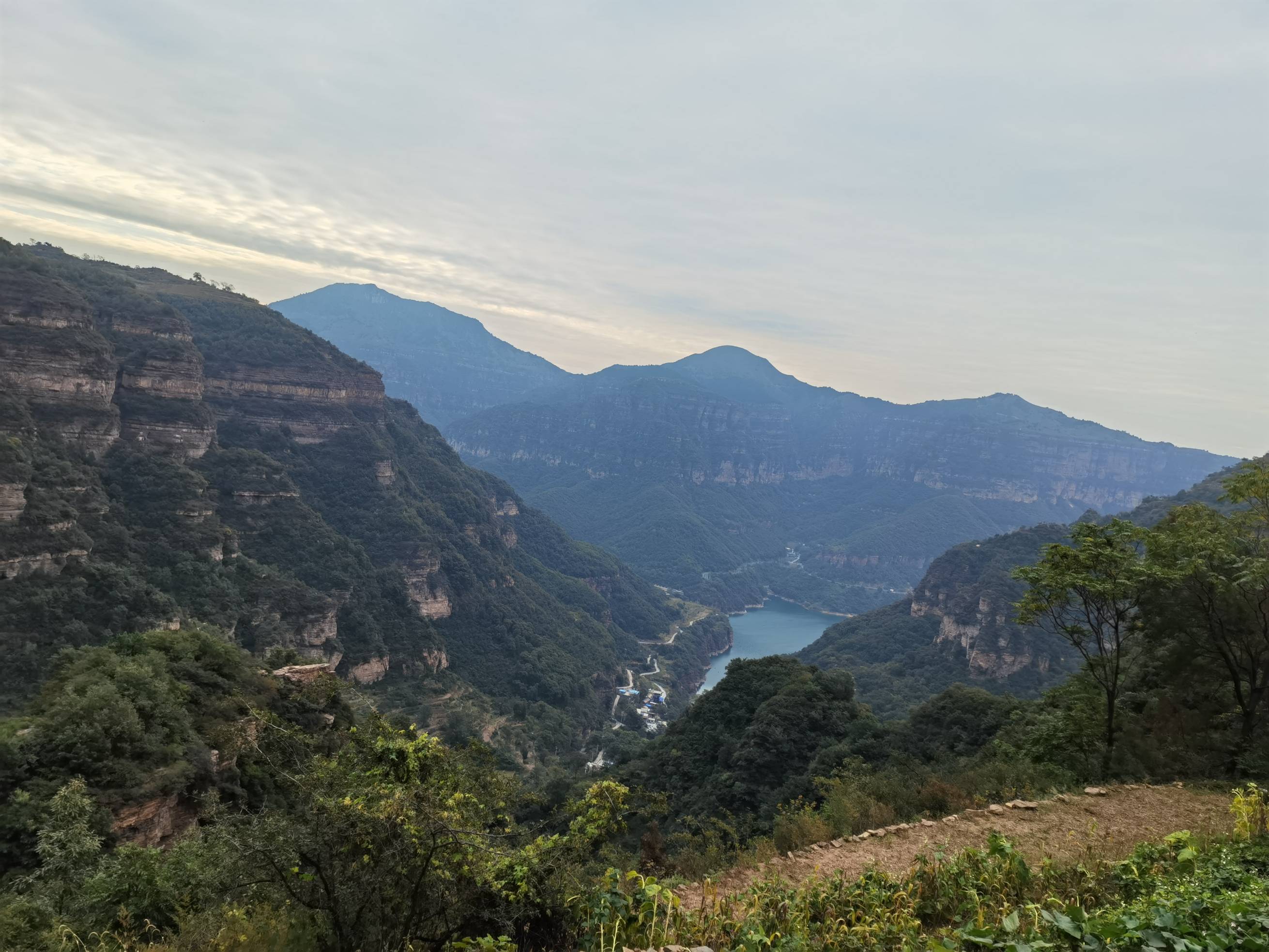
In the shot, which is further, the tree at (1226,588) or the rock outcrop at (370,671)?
the rock outcrop at (370,671)

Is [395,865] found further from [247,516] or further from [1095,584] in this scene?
[247,516]

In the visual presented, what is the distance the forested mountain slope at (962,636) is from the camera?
214 ft

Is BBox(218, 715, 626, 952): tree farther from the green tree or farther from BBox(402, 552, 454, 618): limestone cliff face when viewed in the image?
BBox(402, 552, 454, 618): limestone cliff face

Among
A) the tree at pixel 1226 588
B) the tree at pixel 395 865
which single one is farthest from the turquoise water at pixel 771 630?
the tree at pixel 395 865

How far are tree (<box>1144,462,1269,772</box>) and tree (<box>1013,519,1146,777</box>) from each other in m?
0.48

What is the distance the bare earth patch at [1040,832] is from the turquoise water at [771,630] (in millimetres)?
95428

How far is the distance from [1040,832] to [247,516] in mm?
62263

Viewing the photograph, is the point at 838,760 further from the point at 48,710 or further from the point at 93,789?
the point at 48,710

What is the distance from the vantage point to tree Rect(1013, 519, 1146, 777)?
1264cm

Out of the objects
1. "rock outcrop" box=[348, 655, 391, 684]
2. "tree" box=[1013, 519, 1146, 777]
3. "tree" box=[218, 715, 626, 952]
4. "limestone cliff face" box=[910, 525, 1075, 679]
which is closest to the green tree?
"tree" box=[218, 715, 626, 952]

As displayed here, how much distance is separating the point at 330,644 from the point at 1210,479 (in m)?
92.2

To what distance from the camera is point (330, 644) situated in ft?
162

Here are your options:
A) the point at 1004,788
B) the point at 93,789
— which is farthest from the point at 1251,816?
the point at 93,789

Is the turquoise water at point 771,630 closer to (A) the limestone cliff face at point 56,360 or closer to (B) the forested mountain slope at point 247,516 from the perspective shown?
(B) the forested mountain slope at point 247,516
